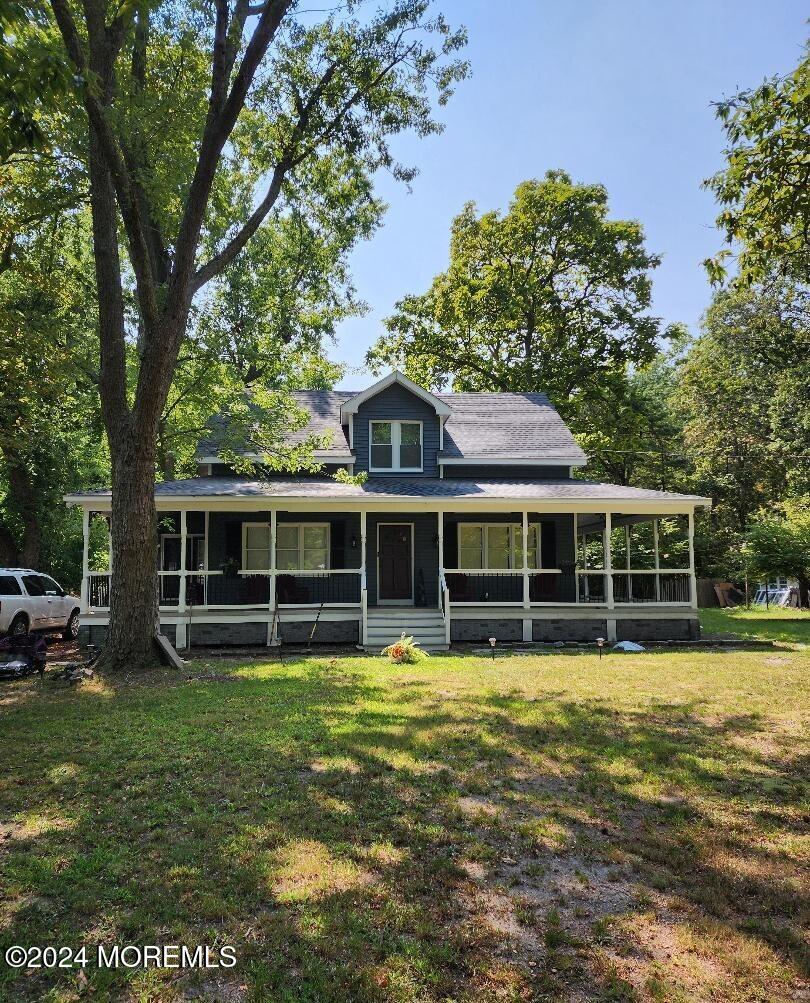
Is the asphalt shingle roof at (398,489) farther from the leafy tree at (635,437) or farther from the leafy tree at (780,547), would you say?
the leafy tree at (635,437)

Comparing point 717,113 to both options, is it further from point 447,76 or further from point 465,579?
point 465,579

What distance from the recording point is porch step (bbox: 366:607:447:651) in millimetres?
14734

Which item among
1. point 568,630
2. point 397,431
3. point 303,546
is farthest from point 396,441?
point 568,630

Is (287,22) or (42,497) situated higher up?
(287,22)

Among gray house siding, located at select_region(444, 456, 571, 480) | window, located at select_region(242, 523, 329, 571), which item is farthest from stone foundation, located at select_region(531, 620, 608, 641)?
window, located at select_region(242, 523, 329, 571)

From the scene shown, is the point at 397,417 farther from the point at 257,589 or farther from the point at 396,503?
the point at 257,589

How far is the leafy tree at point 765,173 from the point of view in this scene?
6367mm

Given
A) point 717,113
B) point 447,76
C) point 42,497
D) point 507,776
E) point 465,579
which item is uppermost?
point 447,76

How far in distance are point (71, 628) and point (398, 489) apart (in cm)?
944

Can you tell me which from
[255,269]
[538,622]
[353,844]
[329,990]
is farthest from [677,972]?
[255,269]

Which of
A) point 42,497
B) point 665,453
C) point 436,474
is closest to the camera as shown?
point 436,474

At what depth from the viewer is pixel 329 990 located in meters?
2.77

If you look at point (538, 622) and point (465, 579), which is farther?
point (465, 579)

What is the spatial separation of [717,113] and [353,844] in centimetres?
739
